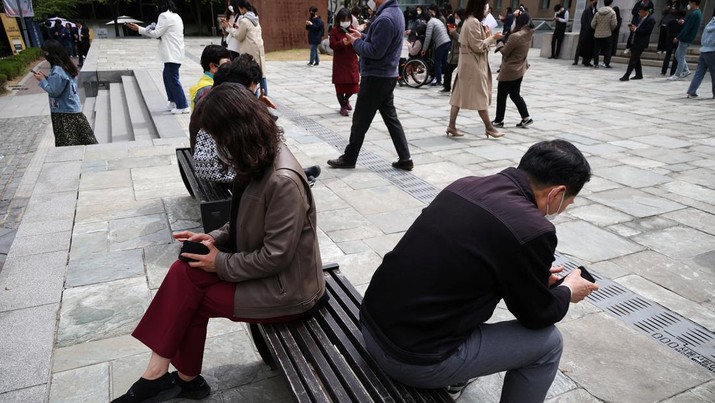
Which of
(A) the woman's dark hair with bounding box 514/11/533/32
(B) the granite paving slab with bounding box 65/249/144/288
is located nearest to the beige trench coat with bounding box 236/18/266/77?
(A) the woman's dark hair with bounding box 514/11/533/32

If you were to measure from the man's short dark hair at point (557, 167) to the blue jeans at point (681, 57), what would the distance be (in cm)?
1242

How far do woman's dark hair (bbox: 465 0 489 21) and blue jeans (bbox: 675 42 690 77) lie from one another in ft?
26.6

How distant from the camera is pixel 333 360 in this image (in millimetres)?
1840

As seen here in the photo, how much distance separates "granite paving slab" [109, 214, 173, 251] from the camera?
3.68 metres

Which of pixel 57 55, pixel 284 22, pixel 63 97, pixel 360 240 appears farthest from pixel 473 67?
pixel 284 22

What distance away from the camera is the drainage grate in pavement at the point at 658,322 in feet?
8.68

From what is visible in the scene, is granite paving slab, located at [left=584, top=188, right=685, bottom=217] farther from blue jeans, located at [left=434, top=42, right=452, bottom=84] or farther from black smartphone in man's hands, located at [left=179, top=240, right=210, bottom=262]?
blue jeans, located at [left=434, top=42, right=452, bottom=84]

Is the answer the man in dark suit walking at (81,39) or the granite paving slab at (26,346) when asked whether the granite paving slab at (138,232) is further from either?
the man in dark suit walking at (81,39)

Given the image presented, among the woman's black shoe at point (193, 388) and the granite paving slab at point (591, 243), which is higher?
the woman's black shoe at point (193, 388)

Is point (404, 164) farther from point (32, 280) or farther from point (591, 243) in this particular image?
point (32, 280)

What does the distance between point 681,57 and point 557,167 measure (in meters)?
13.0

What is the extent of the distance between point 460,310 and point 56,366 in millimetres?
2038

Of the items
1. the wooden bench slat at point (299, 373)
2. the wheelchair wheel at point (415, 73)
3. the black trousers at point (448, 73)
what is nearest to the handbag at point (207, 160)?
the wooden bench slat at point (299, 373)

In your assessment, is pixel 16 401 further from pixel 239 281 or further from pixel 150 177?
pixel 150 177
